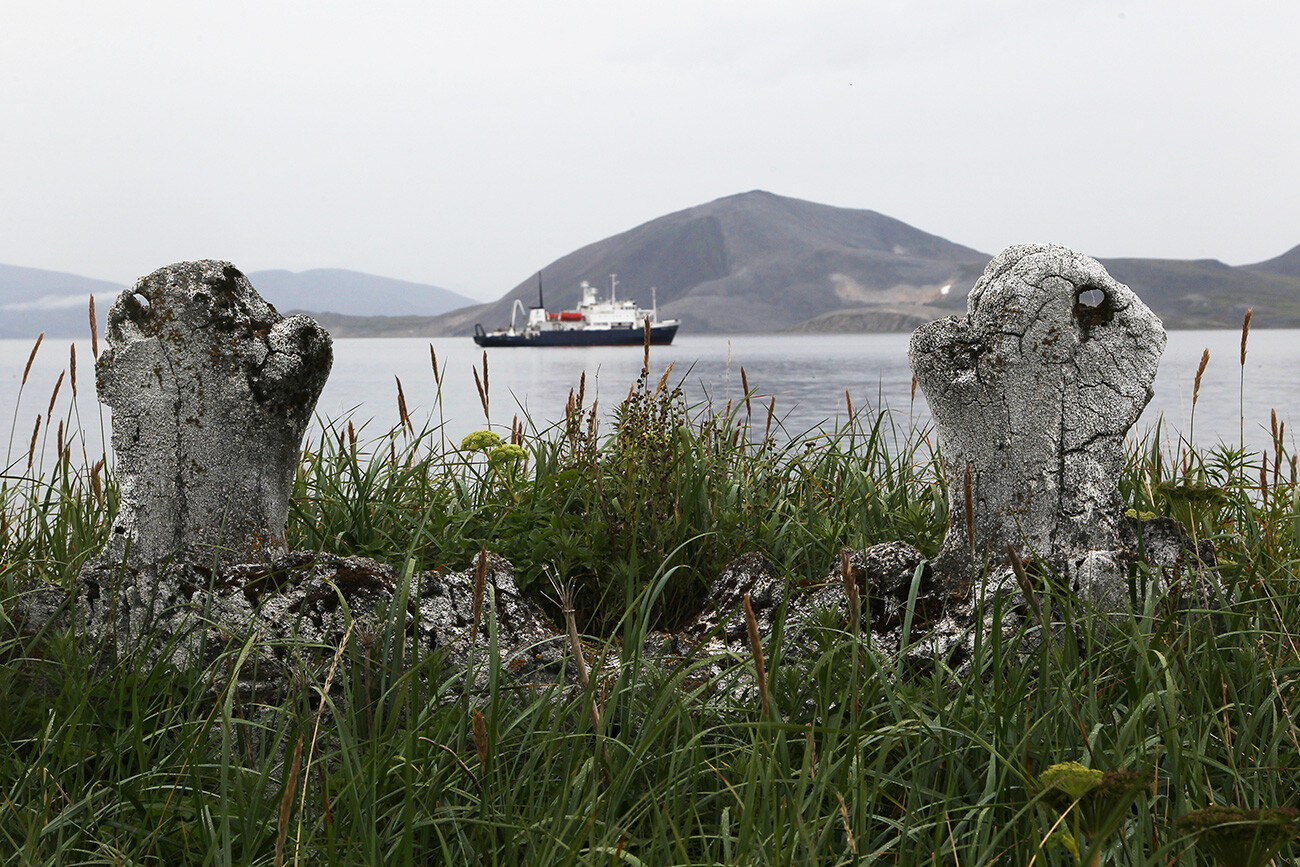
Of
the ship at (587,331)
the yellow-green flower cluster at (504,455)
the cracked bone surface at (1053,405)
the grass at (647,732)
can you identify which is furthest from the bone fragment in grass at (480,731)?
the ship at (587,331)

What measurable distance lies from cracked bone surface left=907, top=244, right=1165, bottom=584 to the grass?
0.91 ft

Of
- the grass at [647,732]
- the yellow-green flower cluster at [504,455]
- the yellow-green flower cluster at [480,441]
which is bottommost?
the grass at [647,732]

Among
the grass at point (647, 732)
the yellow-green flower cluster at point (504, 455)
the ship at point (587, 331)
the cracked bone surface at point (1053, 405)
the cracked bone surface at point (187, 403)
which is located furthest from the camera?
the ship at point (587, 331)

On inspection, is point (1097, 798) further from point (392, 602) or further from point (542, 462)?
point (542, 462)

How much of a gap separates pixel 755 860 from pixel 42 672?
2275 mm

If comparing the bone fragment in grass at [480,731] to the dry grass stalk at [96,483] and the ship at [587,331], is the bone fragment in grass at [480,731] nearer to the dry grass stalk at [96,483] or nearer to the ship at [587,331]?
the dry grass stalk at [96,483]

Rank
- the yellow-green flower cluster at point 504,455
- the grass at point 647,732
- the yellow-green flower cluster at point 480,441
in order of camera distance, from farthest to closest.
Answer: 1. the yellow-green flower cluster at point 480,441
2. the yellow-green flower cluster at point 504,455
3. the grass at point 647,732

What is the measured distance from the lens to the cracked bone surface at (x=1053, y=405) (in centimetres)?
314

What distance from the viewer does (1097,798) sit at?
142 centimetres

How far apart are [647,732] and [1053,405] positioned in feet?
6.32

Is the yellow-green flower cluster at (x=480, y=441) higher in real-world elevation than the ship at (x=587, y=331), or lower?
lower

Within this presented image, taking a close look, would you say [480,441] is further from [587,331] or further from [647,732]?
[587,331]

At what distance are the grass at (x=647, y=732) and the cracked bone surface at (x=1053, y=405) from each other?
28cm

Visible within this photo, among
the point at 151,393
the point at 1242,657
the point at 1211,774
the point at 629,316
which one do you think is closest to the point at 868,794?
the point at 1211,774
